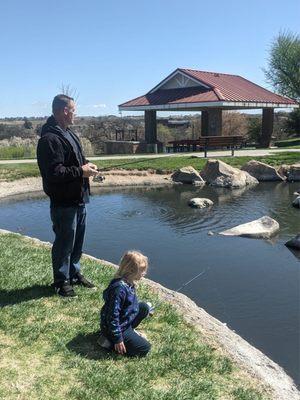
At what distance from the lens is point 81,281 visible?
18.3ft

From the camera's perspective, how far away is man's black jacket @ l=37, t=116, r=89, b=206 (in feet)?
16.2

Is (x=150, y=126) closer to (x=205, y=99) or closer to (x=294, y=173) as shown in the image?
(x=205, y=99)

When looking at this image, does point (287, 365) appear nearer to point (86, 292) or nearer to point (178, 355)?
point (178, 355)

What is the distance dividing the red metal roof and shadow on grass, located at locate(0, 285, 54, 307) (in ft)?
69.8

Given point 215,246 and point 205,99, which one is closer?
point 215,246

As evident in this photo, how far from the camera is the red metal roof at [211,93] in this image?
1045 inches

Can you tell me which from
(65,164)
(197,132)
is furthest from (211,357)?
(197,132)

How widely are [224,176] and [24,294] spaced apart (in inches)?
528

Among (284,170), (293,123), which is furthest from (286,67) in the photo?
(284,170)

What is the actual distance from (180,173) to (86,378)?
49.9 feet

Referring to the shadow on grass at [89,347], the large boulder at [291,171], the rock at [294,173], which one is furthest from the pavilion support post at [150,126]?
the shadow on grass at [89,347]

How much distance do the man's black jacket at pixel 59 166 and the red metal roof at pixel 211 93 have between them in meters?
21.2

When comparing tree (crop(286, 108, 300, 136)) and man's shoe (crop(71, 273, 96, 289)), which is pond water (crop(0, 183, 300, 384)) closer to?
man's shoe (crop(71, 273, 96, 289))

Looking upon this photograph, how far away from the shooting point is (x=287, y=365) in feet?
16.0
